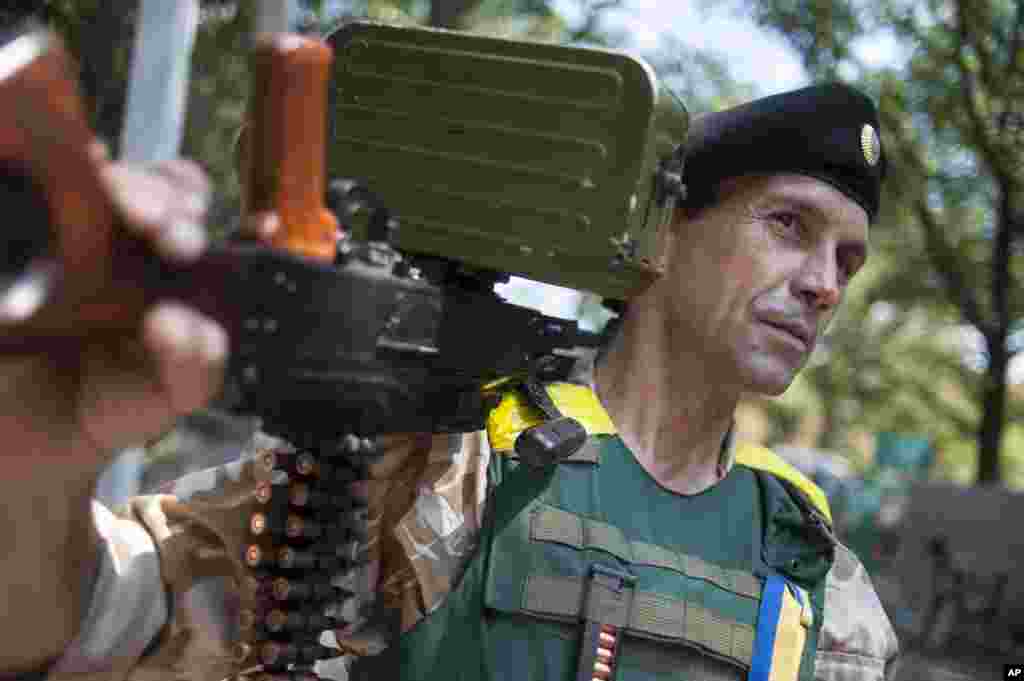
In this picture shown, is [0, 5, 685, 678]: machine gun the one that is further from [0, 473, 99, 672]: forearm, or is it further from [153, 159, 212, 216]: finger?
[0, 473, 99, 672]: forearm

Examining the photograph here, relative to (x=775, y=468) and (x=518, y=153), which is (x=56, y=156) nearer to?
(x=518, y=153)

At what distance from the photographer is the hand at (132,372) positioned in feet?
4.34

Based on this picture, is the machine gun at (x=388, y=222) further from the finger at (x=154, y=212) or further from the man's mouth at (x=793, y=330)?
the man's mouth at (x=793, y=330)

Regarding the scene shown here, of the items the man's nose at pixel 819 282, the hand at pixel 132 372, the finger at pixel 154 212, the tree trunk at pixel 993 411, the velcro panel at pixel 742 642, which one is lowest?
the velcro panel at pixel 742 642

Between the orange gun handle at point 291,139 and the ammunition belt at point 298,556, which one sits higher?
the orange gun handle at point 291,139

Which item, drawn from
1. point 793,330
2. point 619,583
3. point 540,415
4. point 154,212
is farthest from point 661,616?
point 154,212

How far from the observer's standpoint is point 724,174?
284 centimetres

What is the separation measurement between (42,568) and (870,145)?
2176 millimetres

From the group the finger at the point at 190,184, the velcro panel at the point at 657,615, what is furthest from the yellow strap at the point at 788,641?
the finger at the point at 190,184

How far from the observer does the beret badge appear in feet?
9.34

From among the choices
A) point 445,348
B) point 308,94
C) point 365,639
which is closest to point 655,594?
point 365,639

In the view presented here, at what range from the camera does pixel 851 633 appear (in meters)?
2.82

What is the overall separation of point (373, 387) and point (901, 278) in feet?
50.1

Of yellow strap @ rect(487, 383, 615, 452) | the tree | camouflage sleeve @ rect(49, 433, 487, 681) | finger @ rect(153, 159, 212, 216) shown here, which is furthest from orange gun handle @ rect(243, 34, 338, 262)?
the tree
